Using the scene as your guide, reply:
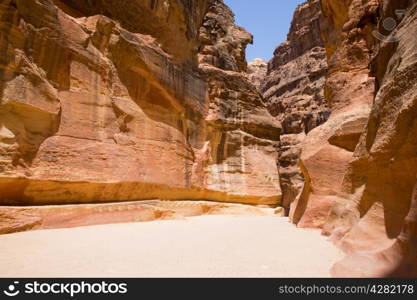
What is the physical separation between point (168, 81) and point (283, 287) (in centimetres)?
936

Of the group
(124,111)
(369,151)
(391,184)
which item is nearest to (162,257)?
(391,184)

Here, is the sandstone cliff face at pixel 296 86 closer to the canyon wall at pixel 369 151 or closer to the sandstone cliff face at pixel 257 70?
the sandstone cliff face at pixel 257 70

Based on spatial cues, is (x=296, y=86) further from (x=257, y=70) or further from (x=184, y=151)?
(x=257, y=70)

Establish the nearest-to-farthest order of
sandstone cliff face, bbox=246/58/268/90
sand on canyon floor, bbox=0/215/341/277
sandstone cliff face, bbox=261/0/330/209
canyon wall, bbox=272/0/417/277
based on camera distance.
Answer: sand on canyon floor, bbox=0/215/341/277, canyon wall, bbox=272/0/417/277, sandstone cliff face, bbox=261/0/330/209, sandstone cliff face, bbox=246/58/268/90

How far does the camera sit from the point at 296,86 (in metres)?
29.7

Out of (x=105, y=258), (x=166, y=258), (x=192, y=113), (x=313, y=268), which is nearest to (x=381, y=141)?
(x=313, y=268)

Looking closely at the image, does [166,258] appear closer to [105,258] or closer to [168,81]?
[105,258]

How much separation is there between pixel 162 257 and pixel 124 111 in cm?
625

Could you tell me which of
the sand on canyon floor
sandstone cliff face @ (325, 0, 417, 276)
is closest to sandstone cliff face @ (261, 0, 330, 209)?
sandstone cliff face @ (325, 0, 417, 276)

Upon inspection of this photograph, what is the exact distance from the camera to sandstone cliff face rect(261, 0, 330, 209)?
16969mm

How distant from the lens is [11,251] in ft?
11.9

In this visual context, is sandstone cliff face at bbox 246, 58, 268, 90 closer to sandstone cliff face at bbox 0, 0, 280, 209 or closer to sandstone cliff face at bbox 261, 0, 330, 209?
sandstone cliff face at bbox 261, 0, 330, 209

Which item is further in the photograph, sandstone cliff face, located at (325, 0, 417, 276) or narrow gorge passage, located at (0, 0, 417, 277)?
narrow gorge passage, located at (0, 0, 417, 277)

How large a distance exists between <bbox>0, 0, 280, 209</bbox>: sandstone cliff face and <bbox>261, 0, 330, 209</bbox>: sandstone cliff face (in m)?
2.98
